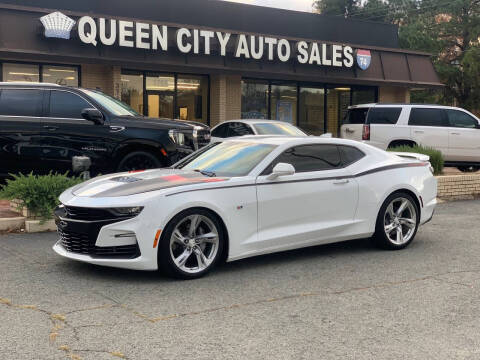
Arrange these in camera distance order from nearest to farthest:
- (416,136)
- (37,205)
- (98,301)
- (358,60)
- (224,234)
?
(98,301) < (224,234) < (37,205) < (416,136) < (358,60)

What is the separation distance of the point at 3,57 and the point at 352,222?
1299 centimetres

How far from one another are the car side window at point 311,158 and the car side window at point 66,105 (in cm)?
471

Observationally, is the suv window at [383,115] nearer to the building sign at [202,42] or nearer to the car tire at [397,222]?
the building sign at [202,42]

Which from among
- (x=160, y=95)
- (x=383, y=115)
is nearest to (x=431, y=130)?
→ (x=383, y=115)

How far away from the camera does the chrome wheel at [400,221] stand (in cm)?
751

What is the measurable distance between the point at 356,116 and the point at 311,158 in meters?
10.6

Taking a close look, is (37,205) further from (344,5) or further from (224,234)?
(344,5)

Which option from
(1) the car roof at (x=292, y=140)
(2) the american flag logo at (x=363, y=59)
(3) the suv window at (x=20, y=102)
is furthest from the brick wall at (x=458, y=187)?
(2) the american flag logo at (x=363, y=59)

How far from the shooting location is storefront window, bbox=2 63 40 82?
1783 centimetres

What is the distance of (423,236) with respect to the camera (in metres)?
8.59

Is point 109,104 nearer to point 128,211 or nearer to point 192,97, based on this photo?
point 128,211

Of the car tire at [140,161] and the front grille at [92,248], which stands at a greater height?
the car tire at [140,161]

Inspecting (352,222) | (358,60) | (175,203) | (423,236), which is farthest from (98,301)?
(358,60)

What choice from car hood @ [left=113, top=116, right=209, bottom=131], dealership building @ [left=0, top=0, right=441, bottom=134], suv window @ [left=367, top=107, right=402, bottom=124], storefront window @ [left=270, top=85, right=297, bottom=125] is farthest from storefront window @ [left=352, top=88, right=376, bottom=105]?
car hood @ [left=113, top=116, right=209, bottom=131]
